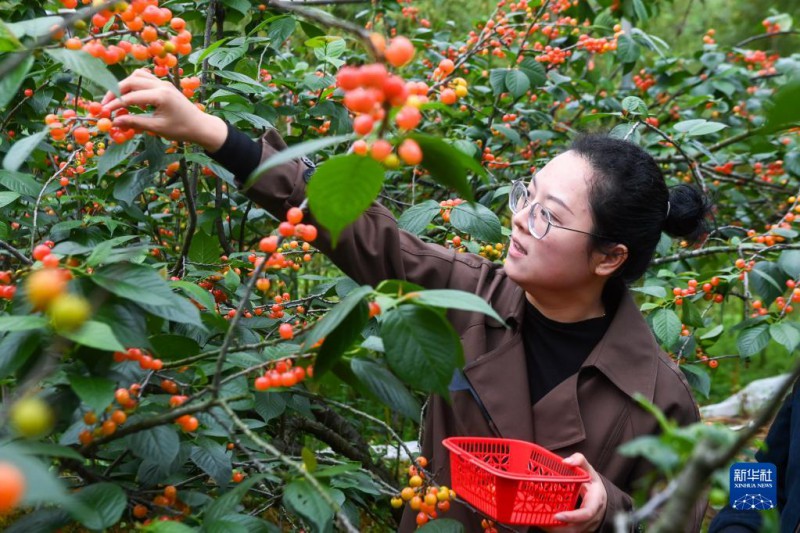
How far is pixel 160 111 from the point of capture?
146 cm

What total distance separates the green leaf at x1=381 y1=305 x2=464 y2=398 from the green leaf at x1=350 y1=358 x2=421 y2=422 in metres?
0.12

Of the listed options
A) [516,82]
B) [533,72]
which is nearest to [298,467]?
[516,82]

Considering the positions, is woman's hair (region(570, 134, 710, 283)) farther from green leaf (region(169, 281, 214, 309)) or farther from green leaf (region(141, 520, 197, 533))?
green leaf (region(141, 520, 197, 533))

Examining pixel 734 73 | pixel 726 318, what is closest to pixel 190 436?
pixel 734 73

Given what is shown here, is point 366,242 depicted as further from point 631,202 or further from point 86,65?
point 86,65

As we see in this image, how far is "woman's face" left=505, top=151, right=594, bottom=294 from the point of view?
1951 millimetres

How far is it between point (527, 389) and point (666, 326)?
69 centimetres

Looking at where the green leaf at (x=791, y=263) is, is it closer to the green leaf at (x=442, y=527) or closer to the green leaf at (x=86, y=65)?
the green leaf at (x=442, y=527)

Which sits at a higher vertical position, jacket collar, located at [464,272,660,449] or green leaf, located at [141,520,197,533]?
green leaf, located at [141,520,197,533]

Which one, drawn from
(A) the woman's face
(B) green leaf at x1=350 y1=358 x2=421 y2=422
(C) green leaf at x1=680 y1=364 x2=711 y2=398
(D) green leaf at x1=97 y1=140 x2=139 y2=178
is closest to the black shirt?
(A) the woman's face

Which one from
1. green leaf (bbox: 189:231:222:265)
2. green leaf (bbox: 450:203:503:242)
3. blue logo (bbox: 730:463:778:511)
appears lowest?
blue logo (bbox: 730:463:778:511)

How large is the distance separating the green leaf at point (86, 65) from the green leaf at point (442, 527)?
1.04 m

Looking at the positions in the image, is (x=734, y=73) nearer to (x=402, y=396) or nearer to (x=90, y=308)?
(x=402, y=396)

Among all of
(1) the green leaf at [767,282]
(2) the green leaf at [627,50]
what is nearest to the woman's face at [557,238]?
(1) the green leaf at [767,282]
